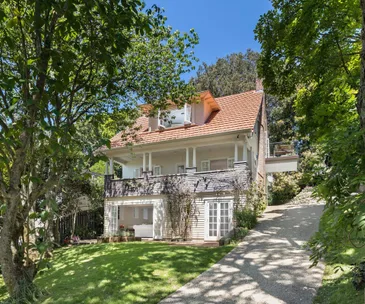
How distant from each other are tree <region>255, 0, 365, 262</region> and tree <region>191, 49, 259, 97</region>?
29.0 metres

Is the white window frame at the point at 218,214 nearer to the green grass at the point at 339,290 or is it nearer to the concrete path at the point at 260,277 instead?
the concrete path at the point at 260,277

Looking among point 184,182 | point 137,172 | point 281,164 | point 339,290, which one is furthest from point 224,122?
point 339,290

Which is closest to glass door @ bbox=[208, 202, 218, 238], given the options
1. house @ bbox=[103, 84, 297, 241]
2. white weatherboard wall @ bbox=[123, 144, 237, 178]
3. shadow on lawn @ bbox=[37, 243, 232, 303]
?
house @ bbox=[103, 84, 297, 241]

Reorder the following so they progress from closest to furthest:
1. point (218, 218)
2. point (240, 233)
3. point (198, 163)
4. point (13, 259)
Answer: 1. point (13, 259)
2. point (240, 233)
3. point (218, 218)
4. point (198, 163)

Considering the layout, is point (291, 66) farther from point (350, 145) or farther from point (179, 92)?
point (350, 145)

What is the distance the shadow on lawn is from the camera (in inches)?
289

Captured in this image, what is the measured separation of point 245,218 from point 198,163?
22.9 feet

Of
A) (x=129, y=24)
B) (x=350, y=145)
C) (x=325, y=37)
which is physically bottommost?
(x=350, y=145)

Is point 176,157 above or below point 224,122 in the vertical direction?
below

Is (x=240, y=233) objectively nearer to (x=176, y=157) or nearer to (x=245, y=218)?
(x=245, y=218)

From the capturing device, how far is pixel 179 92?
39.0 ft

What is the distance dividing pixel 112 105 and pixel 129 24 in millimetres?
8284

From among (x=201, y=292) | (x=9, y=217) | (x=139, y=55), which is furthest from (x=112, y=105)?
(x=9, y=217)

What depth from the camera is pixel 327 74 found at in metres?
8.58
